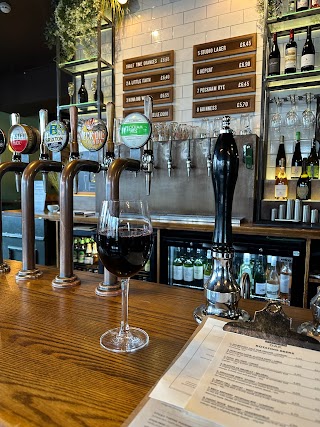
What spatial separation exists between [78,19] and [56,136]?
3.30 m

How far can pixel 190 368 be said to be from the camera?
0.46 metres

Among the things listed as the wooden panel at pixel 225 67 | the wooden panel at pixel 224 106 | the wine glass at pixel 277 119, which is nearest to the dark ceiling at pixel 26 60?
the wooden panel at pixel 225 67

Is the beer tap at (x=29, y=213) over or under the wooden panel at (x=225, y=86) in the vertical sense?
under

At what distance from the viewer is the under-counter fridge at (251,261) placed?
2.28m

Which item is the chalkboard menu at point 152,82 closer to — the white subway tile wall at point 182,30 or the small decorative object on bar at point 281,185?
the white subway tile wall at point 182,30

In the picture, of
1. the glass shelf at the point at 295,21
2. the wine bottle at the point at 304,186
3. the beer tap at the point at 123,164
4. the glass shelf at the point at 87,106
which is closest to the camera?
the beer tap at the point at 123,164

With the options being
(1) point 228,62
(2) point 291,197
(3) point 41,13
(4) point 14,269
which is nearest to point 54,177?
(3) point 41,13

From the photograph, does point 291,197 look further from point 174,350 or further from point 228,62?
point 174,350

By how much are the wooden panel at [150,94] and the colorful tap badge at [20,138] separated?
8.62 feet

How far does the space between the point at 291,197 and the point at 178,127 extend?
1.28 m

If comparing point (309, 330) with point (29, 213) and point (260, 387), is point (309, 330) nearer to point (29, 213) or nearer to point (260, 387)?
point (260, 387)

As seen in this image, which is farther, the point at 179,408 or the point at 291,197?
the point at 291,197

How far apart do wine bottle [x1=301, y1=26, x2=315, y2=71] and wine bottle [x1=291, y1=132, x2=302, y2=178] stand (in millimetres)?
553

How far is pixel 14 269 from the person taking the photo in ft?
3.60
